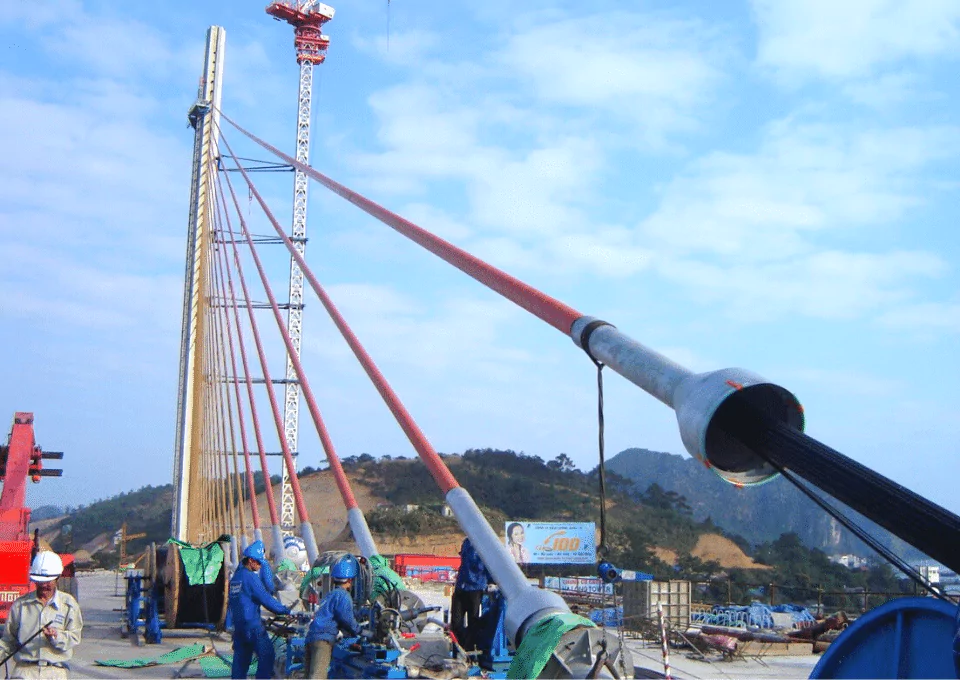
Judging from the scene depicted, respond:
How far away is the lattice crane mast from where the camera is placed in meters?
36.6

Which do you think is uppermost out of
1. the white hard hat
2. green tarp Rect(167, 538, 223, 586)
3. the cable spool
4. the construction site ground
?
the white hard hat

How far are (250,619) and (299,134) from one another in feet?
113

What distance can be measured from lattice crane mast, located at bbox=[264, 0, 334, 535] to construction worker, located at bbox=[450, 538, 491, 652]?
26473 mm

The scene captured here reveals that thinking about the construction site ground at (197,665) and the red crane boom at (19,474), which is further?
the red crane boom at (19,474)

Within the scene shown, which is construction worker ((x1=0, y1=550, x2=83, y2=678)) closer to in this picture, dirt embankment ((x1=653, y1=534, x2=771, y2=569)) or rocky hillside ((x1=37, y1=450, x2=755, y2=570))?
rocky hillside ((x1=37, y1=450, x2=755, y2=570))

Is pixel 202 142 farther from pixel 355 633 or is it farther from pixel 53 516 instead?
pixel 53 516

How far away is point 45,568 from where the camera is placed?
639cm

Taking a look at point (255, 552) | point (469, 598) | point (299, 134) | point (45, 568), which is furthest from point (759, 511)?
point (45, 568)

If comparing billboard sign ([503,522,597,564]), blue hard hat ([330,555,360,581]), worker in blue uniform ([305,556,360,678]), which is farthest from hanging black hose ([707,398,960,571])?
billboard sign ([503,522,597,564])

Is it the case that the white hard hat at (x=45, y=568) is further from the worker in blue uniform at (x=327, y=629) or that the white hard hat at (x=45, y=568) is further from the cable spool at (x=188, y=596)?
the cable spool at (x=188, y=596)

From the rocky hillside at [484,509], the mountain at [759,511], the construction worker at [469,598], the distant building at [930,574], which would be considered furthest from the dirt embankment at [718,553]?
the distant building at [930,574]

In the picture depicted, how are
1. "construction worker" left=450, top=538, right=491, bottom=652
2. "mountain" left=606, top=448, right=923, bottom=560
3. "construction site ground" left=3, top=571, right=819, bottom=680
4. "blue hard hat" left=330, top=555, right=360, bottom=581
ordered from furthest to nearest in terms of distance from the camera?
"mountain" left=606, top=448, right=923, bottom=560 → "construction site ground" left=3, top=571, right=819, bottom=680 → "construction worker" left=450, top=538, right=491, bottom=652 → "blue hard hat" left=330, top=555, right=360, bottom=581

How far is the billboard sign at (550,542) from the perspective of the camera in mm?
32281

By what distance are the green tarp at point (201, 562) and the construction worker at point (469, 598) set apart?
611cm
